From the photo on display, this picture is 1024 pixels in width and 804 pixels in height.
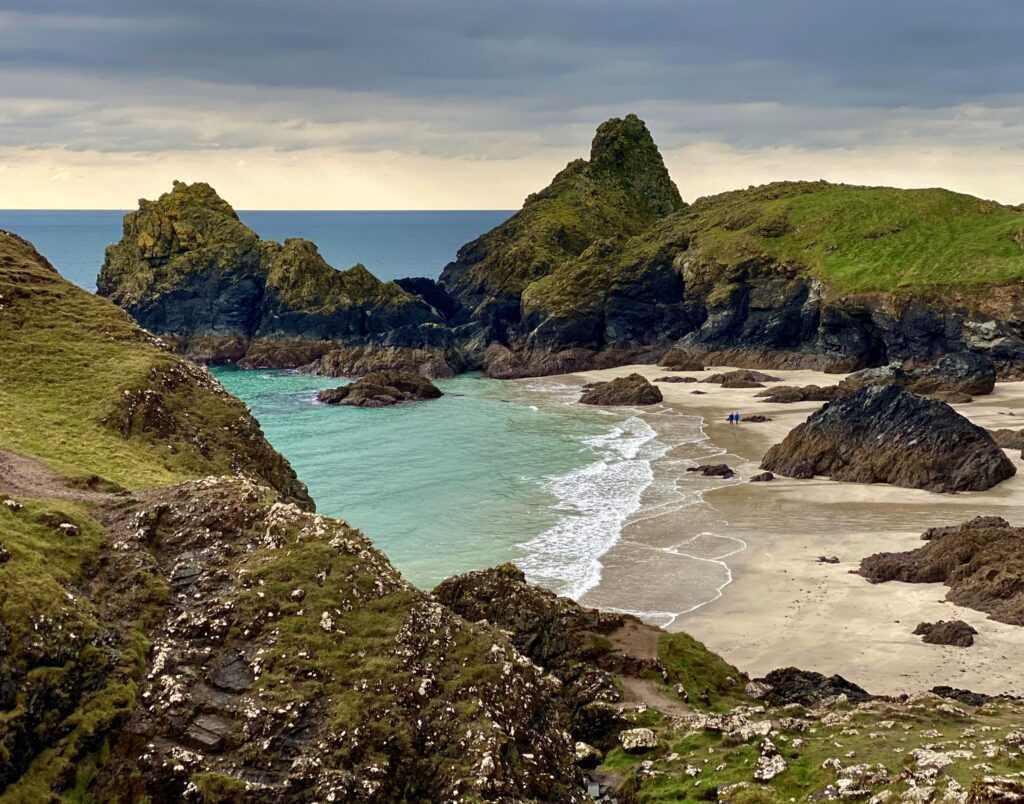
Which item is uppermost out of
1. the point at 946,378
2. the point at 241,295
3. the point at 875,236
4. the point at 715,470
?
the point at 875,236

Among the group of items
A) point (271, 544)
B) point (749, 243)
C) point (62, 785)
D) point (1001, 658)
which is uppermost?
point (749, 243)

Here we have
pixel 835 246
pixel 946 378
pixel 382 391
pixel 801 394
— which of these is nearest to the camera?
pixel 946 378

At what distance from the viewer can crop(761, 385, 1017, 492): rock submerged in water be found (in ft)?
216

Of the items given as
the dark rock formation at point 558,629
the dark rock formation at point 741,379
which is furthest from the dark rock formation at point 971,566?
the dark rock formation at point 741,379

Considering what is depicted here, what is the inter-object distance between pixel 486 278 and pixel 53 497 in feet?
472

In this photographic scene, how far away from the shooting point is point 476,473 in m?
79.3

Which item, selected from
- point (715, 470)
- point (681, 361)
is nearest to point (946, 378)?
point (715, 470)

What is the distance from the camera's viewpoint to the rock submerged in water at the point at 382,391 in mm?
116000

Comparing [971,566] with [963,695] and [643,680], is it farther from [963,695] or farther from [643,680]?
[643,680]

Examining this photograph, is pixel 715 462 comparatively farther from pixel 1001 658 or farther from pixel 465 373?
pixel 465 373

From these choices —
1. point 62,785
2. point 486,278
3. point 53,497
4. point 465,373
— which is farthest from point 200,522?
point 486,278

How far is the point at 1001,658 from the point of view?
37344 mm

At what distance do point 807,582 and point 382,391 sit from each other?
246 ft

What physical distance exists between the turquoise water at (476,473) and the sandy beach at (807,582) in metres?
3.94
